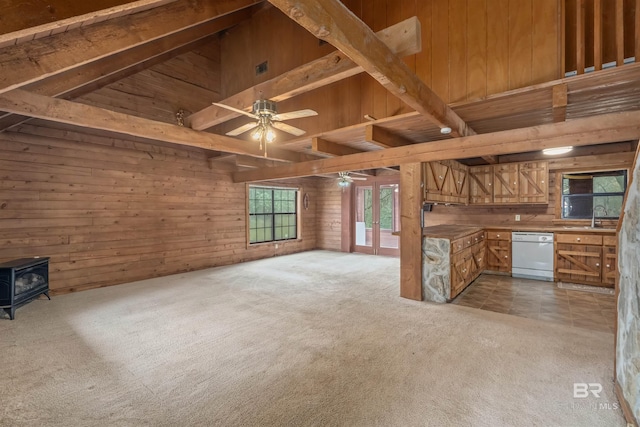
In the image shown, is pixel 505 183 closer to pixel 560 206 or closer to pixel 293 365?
pixel 560 206

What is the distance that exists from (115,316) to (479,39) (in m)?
5.39

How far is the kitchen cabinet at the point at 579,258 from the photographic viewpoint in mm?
4637

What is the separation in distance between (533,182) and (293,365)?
222 inches

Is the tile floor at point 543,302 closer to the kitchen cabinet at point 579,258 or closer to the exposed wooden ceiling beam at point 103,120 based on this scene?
the kitchen cabinet at point 579,258

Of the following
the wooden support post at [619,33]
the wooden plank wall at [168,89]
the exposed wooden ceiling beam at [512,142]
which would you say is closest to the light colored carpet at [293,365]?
the exposed wooden ceiling beam at [512,142]

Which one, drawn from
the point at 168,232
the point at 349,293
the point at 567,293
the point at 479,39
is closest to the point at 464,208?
the point at 567,293

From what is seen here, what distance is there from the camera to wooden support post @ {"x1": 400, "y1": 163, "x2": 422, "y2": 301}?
13.6 ft

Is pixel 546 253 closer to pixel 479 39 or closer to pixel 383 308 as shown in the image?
pixel 383 308

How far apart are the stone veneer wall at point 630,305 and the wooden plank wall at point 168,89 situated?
6.46m

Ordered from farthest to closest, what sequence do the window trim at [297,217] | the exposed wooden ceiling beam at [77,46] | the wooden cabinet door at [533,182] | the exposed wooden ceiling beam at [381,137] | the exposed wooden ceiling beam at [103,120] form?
the window trim at [297,217]
the wooden cabinet door at [533,182]
the exposed wooden ceiling beam at [381,137]
the exposed wooden ceiling beam at [103,120]
the exposed wooden ceiling beam at [77,46]

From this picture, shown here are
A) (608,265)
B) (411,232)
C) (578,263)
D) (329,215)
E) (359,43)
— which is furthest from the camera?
(329,215)

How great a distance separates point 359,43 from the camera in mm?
1740

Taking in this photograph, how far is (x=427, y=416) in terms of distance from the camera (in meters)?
1.82

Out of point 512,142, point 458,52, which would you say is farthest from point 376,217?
point 458,52
